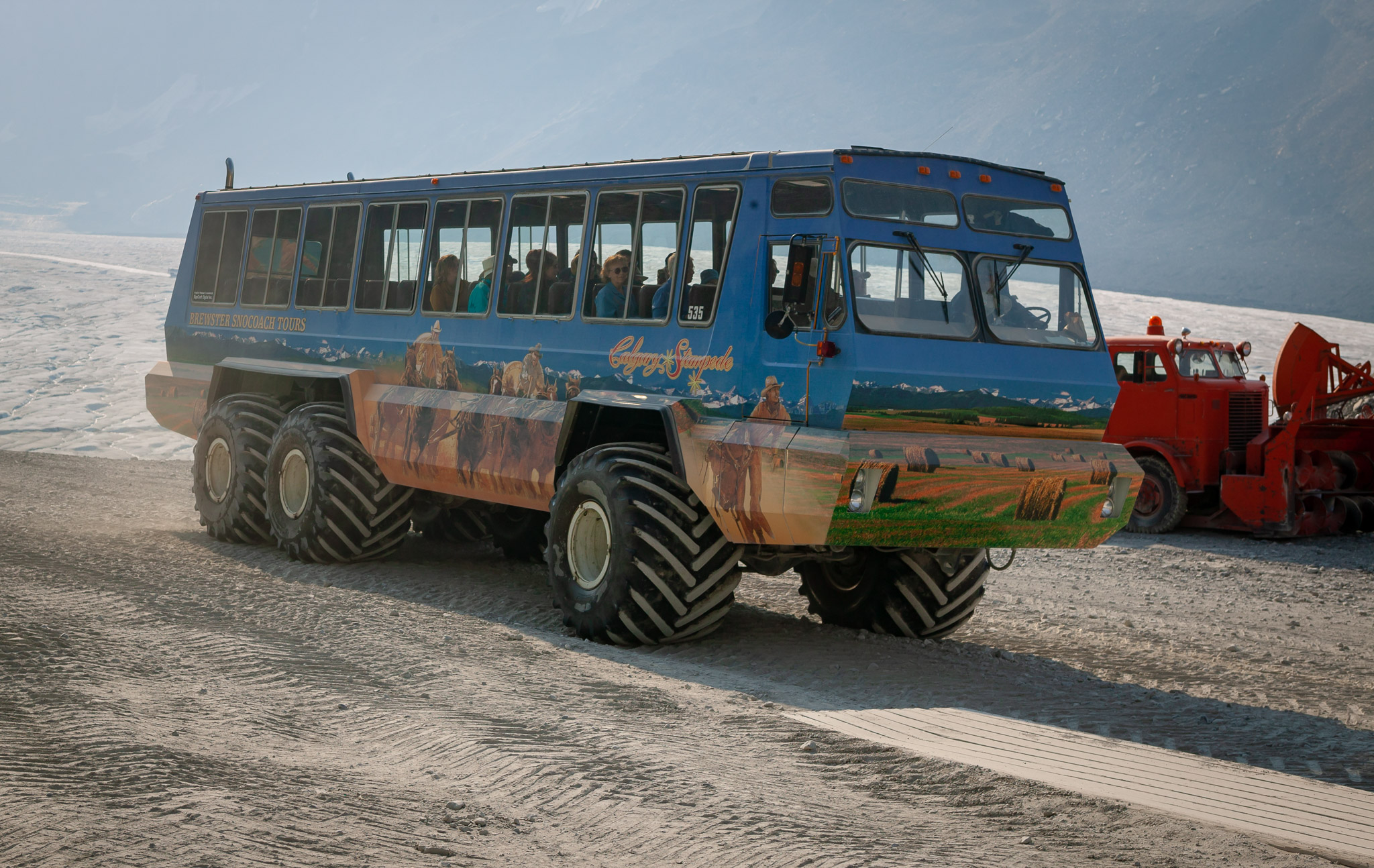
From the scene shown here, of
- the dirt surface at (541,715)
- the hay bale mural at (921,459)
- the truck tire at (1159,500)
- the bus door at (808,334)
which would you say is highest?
the bus door at (808,334)

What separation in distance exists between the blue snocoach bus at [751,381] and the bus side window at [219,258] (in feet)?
10.3

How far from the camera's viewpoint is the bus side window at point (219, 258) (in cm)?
1366

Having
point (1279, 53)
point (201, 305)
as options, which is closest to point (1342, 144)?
point (1279, 53)

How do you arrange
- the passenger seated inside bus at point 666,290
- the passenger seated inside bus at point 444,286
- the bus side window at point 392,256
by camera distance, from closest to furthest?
the passenger seated inside bus at point 666,290 < the passenger seated inside bus at point 444,286 < the bus side window at point 392,256

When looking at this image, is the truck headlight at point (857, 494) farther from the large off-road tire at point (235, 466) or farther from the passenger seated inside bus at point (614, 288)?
the large off-road tire at point (235, 466)

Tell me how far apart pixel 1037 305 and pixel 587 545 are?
128 inches

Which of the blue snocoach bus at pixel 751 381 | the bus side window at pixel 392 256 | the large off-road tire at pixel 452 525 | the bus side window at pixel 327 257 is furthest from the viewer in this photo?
the large off-road tire at pixel 452 525

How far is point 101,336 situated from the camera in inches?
1325

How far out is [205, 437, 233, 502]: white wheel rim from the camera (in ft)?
42.5

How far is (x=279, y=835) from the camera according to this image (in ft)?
A: 15.4

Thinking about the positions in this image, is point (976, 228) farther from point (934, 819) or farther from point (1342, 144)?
point (1342, 144)

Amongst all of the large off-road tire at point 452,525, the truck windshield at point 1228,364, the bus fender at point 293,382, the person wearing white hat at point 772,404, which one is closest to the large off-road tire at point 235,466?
the bus fender at point 293,382

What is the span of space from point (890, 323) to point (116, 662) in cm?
469

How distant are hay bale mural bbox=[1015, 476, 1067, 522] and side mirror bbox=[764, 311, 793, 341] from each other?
1711 mm
